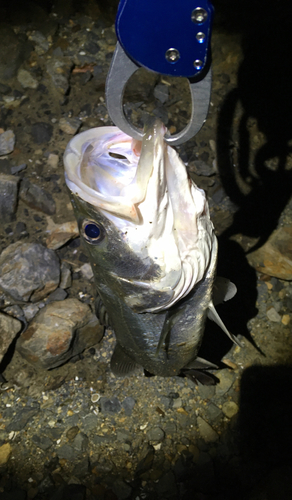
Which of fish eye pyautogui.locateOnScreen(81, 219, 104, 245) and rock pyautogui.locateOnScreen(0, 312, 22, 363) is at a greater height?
fish eye pyautogui.locateOnScreen(81, 219, 104, 245)

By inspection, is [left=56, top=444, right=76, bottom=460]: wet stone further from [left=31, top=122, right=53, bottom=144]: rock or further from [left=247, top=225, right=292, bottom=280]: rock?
[left=31, top=122, right=53, bottom=144]: rock

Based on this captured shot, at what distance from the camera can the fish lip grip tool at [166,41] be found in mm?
1000

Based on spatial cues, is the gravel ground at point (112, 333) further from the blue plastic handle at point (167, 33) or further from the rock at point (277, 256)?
the blue plastic handle at point (167, 33)

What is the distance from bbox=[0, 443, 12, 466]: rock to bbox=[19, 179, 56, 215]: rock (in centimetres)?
176

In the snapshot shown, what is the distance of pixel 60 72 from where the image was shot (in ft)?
10.9

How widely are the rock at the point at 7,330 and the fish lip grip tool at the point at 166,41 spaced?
6.73 ft

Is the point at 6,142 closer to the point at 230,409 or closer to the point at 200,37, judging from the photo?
the point at 200,37

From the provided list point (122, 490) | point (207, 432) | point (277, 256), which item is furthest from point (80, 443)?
point (277, 256)

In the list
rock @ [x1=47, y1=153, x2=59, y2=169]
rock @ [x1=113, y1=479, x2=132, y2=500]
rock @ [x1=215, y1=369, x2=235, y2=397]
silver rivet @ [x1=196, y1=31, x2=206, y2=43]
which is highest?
silver rivet @ [x1=196, y1=31, x2=206, y2=43]

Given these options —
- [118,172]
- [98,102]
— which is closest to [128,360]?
[118,172]

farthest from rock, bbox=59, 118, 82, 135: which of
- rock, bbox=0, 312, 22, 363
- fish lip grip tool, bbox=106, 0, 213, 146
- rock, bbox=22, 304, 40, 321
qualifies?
fish lip grip tool, bbox=106, 0, 213, 146

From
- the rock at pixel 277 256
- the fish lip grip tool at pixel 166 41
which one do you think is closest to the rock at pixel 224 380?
the rock at pixel 277 256

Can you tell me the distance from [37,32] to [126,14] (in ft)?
9.75

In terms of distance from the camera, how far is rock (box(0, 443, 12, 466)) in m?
2.46
